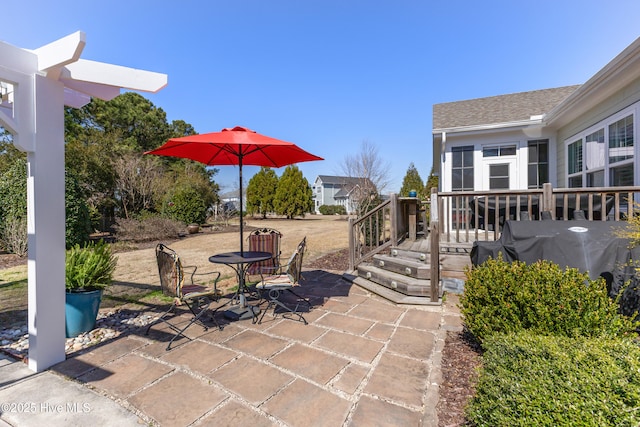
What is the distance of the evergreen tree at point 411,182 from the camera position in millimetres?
33025

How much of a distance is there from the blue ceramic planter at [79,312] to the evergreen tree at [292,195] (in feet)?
79.8

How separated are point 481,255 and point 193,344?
11.8 ft

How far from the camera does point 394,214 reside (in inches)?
241

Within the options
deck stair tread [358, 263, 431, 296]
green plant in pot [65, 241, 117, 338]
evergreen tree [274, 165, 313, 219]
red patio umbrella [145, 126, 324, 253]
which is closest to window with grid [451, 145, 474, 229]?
deck stair tread [358, 263, 431, 296]

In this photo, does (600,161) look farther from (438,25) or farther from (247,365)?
(247,365)

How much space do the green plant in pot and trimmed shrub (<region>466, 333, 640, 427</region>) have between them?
387cm

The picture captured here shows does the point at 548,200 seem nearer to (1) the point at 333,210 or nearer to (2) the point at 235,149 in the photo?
(2) the point at 235,149

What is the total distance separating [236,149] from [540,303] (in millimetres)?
3968

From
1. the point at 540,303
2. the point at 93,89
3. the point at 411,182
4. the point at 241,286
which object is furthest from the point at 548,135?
the point at 411,182

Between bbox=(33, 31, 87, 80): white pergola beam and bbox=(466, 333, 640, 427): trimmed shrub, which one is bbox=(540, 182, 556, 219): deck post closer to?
bbox=(466, 333, 640, 427): trimmed shrub

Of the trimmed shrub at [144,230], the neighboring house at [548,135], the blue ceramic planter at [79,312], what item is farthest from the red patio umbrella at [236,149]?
the trimmed shrub at [144,230]

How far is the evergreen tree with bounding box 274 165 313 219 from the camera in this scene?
2778cm

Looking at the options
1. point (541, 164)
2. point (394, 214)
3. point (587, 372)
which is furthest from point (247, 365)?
point (541, 164)

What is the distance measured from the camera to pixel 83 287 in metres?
3.43
